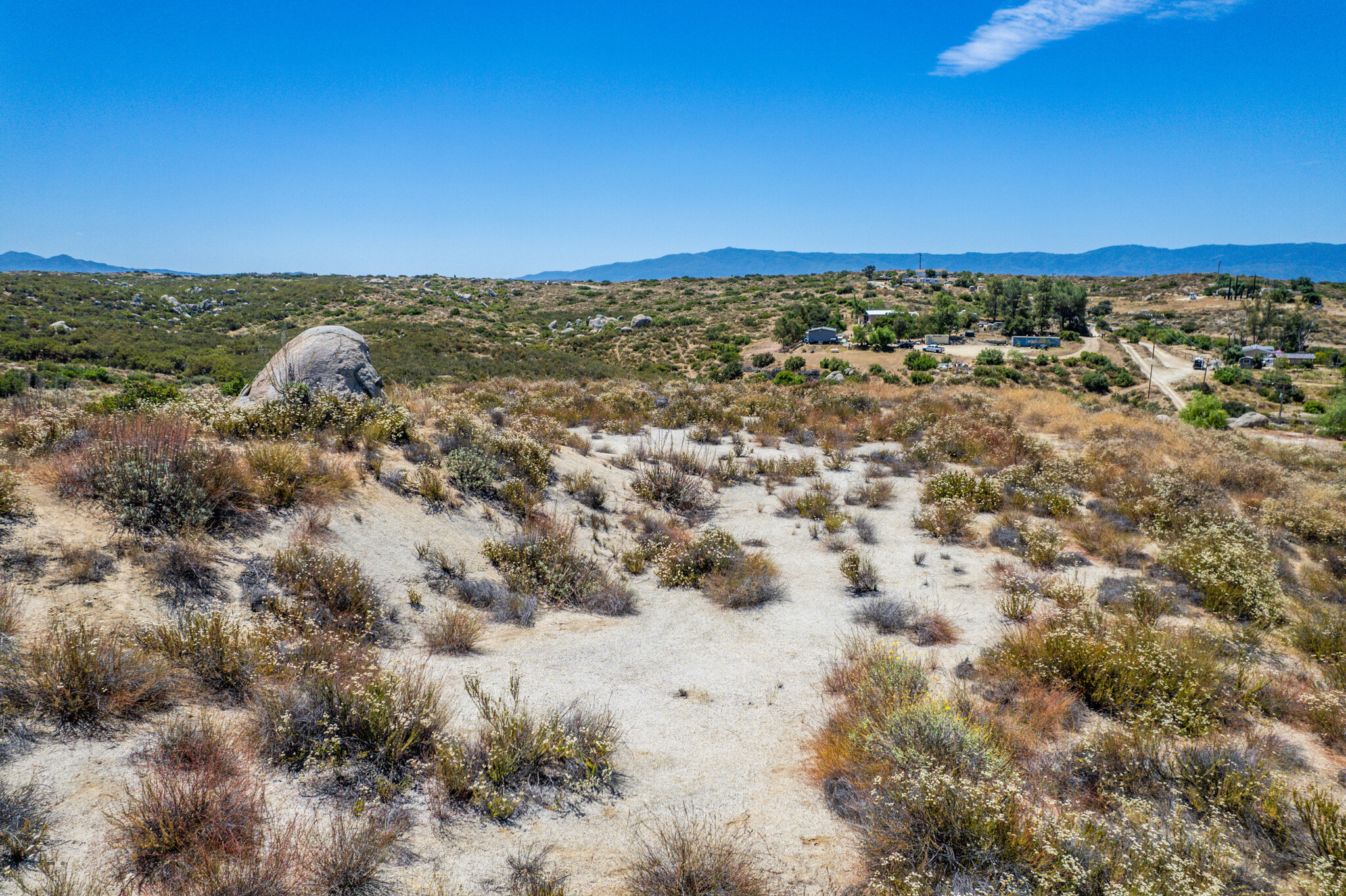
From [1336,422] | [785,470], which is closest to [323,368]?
[785,470]

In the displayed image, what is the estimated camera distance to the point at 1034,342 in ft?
177

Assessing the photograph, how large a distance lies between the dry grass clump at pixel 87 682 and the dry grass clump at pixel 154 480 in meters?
2.13

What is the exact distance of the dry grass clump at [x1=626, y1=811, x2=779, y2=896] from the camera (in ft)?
11.2

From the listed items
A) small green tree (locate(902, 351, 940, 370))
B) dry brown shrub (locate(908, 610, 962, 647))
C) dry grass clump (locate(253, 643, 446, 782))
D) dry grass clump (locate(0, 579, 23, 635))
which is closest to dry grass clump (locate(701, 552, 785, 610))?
dry brown shrub (locate(908, 610, 962, 647))

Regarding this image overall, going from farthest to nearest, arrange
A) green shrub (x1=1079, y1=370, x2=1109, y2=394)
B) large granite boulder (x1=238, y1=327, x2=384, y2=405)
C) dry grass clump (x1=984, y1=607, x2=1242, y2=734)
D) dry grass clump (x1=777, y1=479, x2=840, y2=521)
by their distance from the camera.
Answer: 1. green shrub (x1=1079, y1=370, x2=1109, y2=394)
2. large granite boulder (x1=238, y1=327, x2=384, y2=405)
3. dry grass clump (x1=777, y1=479, x2=840, y2=521)
4. dry grass clump (x1=984, y1=607, x2=1242, y2=734)

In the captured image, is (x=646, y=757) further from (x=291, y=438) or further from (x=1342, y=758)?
(x=291, y=438)

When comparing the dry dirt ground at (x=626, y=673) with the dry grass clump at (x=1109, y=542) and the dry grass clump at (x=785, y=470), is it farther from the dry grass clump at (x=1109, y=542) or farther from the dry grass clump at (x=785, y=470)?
the dry grass clump at (x=785, y=470)

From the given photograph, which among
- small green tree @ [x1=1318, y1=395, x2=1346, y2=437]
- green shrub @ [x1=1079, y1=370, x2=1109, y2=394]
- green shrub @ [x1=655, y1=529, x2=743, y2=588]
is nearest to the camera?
green shrub @ [x1=655, y1=529, x2=743, y2=588]

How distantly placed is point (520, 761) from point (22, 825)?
108 inches

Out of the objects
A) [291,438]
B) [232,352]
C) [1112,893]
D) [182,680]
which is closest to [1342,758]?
[1112,893]

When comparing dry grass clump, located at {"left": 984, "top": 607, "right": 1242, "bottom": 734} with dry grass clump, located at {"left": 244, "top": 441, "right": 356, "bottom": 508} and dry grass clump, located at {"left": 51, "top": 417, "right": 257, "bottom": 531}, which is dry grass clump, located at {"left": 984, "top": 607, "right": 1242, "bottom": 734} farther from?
dry grass clump, located at {"left": 51, "top": 417, "right": 257, "bottom": 531}

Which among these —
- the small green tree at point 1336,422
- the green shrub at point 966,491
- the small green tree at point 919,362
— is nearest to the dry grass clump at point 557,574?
the green shrub at point 966,491

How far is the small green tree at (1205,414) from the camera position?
990 inches

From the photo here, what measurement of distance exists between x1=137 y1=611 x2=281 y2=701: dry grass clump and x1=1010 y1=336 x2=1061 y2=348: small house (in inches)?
2381
